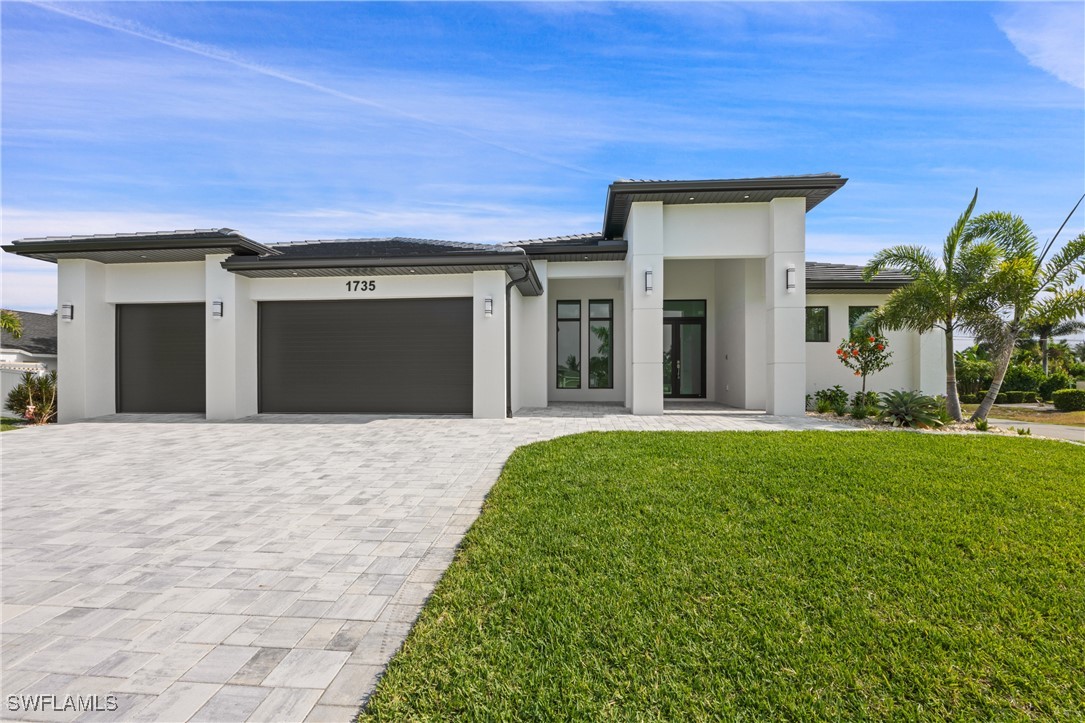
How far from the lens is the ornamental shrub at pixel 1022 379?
766 inches

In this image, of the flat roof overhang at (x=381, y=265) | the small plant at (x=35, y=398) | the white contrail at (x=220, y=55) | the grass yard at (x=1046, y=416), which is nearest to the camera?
the white contrail at (x=220, y=55)

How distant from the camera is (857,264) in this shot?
14383 millimetres

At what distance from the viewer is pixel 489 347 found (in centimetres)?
1070

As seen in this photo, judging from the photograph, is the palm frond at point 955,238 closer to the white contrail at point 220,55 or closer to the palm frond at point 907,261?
the palm frond at point 907,261

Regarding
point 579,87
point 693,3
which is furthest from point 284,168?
point 693,3

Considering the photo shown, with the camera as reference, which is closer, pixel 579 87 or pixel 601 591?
pixel 601 591

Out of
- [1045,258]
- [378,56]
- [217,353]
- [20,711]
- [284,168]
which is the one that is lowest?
[20,711]

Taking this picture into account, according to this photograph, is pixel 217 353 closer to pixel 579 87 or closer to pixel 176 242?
pixel 176 242

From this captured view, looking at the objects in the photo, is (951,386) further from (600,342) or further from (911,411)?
(600,342)

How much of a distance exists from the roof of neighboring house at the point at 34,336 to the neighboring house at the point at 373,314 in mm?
9198

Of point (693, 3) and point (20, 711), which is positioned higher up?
point (693, 3)

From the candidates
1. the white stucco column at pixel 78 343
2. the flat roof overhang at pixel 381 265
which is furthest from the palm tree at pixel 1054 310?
the white stucco column at pixel 78 343

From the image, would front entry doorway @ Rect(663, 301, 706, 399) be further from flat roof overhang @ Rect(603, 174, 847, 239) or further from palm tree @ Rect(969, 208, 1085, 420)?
palm tree @ Rect(969, 208, 1085, 420)

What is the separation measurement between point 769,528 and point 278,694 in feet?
11.3
